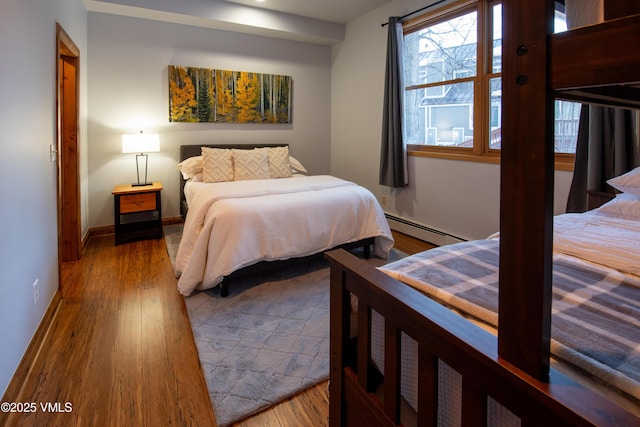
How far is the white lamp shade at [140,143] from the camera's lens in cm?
377

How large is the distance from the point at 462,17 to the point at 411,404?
3.67 m

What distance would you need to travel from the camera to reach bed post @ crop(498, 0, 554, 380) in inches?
19.0

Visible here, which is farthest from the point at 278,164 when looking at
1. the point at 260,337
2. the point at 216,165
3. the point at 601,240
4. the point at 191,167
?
the point at 601,240

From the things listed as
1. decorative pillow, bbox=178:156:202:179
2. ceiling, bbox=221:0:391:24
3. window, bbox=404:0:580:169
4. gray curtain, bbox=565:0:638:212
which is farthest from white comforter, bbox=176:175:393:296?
ceiling, bbox=221:0:391:24

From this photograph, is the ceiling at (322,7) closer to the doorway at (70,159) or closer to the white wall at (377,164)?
the white wall at (377,164)

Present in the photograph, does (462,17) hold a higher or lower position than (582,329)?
higher

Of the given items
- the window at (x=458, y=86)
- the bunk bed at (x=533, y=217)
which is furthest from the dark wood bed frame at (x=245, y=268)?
the bunk bed at (x=533, y=217)

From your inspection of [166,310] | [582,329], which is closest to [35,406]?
[166,310]

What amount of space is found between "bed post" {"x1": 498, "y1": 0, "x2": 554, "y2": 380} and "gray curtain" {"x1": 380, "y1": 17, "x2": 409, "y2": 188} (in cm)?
360

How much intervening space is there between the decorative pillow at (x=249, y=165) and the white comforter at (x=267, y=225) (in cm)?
68

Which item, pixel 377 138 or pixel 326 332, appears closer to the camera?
pixel 326 332

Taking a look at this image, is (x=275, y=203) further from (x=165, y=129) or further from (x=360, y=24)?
(x=360, y=24)

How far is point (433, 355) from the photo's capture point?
0.73 m

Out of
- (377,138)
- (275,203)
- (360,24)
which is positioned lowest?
(275,203)
